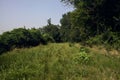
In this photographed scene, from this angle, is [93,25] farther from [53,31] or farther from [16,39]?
[53,31]

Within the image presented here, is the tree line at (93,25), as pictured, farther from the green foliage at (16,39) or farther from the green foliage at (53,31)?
the green foliage at (53,31)

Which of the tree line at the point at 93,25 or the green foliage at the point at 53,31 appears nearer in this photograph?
the tree line at the point at 93,25

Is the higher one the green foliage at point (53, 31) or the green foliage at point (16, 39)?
the green foliage at point (53, 31)

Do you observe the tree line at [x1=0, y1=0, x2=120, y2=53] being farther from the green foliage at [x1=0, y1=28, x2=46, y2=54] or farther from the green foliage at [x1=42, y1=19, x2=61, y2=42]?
the green foliage at [x1=42, y1=19, x2=61, y2=42]

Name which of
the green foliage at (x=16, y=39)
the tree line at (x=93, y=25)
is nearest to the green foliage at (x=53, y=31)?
the green foliage at (x=16, y=39)

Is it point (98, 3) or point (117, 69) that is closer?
point (117, 69)

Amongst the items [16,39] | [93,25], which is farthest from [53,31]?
[16,39]

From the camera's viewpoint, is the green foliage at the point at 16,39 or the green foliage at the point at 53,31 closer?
the green foliage at the point at 16,39

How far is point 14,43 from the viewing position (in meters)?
23.9

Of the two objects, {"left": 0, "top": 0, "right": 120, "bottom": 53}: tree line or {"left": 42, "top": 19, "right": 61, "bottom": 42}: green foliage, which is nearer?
{"left": 0, "top": 0, "right": 120, "bottom": 53}: tree line

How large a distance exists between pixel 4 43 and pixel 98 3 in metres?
10.5

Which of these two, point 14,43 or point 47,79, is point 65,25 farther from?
point 47,79

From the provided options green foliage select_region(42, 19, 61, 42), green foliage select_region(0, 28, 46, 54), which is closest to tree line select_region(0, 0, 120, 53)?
green foliage select_region(0, 28, 46, 54)

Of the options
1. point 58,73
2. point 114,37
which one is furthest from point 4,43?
point 58,73
